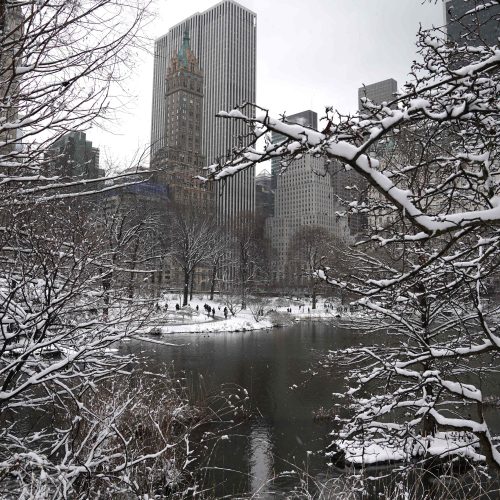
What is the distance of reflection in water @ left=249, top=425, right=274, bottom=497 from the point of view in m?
9.28

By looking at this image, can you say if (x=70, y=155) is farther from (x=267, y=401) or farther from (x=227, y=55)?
(x=227, y=55)

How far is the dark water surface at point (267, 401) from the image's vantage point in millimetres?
9656

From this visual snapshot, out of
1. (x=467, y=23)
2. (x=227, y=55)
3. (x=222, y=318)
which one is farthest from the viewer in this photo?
(x=227, y=55)

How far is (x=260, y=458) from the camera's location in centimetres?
1047

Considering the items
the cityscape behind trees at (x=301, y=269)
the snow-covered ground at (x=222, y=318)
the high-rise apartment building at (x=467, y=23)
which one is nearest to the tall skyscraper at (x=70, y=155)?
the cityscape behind trees at (x=301, y=269)

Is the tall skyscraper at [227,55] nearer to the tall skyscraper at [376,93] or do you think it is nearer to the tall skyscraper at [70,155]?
the tall skyscraper at [376,93]

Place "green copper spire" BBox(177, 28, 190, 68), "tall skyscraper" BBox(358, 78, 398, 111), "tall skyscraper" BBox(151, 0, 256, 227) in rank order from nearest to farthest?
"tall skyscraper" BBox(358, 78, 398, 111), "green copper spire" BBox(177, 28, 190, 68), "tall skyscraper" BBox(151, 0, 256, 227)

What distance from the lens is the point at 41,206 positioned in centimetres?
559

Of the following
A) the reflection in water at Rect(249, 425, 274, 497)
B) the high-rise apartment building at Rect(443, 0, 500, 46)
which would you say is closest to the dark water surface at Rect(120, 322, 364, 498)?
the reflection in water at Rect(249, 425, 274, 497)

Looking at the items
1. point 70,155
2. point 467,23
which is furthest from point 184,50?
point 467,23

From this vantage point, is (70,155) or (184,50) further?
(184,50)

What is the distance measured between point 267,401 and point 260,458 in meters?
4.54

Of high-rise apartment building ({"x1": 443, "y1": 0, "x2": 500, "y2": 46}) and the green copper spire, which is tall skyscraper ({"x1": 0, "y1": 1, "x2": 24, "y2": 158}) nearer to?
high-rise apartment building ({"x1": 443, "y1": 0, "x2": 500, "y2": 46})

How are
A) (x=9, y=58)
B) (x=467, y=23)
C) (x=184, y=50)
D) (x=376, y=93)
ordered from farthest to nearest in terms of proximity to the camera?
(x=184, y=50) < (x=376, y=93) < (x=467, y=23) < (x=9, y=58)
